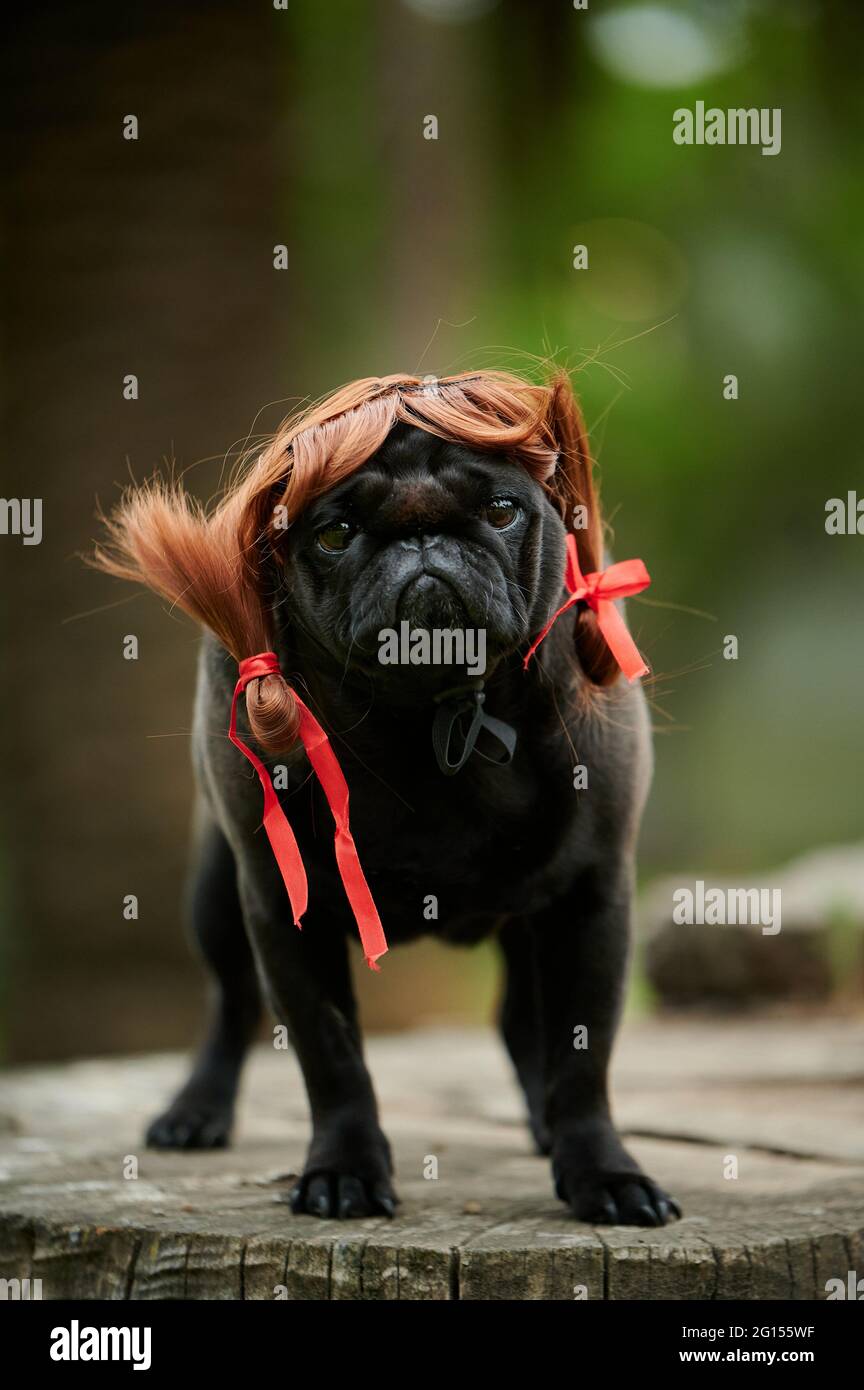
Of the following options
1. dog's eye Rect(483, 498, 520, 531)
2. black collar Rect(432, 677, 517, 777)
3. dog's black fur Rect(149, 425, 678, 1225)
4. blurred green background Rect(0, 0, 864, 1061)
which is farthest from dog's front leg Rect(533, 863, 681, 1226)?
blurred green background Rect(0, 0, 864, 1061)

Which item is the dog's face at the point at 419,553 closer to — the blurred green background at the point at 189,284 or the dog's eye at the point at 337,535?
the dog's eye at the point at 337,535

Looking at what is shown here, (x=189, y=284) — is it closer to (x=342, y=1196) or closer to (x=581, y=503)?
(x=581, y=503)

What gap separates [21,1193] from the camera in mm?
3064

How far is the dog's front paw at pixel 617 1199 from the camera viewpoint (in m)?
2.74

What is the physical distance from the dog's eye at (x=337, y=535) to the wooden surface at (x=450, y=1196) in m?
1.29

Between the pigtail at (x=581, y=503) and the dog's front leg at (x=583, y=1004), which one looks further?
the dog's front leg at (x=583, y=1004)

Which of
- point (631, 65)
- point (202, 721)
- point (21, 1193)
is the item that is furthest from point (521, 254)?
point (21, 1193)

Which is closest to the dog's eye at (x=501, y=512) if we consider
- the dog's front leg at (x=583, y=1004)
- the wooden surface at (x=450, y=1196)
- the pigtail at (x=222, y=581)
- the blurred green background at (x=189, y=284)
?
the pigtail at (x=222, y=581)

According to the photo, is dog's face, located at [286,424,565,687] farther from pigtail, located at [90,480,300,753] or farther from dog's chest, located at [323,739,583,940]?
dog's chest, located at [323,739,583,940]

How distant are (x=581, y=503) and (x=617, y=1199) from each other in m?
1.42

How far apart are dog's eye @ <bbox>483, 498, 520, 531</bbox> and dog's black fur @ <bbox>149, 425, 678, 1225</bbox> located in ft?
0.05

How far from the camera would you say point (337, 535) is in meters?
2.59

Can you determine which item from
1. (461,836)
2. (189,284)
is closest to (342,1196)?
(461,836)

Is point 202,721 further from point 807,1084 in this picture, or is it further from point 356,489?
point 807,1084
